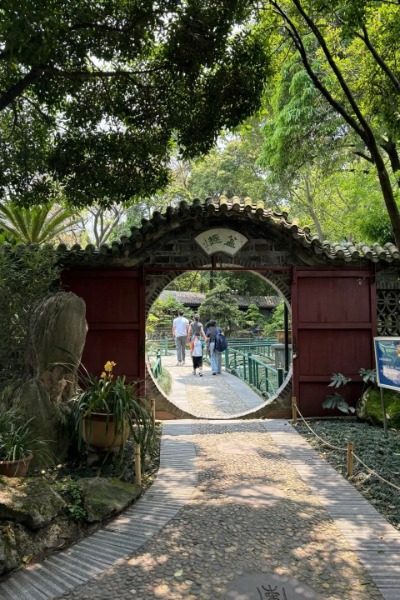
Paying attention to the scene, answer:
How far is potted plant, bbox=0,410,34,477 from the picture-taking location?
4375 millimetres

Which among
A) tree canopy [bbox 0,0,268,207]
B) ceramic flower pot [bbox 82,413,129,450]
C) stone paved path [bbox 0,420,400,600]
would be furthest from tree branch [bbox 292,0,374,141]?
ceramic flower pot [bbox 82,413,129,450]

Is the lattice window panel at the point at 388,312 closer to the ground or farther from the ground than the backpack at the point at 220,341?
farther from the ground

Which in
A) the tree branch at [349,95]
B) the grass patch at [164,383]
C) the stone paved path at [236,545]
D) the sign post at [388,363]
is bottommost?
the stone paved path at [236,545]

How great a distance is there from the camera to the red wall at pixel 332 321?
28.0 ft

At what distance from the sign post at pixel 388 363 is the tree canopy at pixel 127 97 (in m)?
3.59

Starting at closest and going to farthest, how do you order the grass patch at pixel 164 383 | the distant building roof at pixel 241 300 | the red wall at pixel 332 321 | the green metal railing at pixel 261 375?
the red wall at pixel 332 321 → the green metal railing at pixel 261 375 → the grass patch at pixel 164 383 → the distant building roof at pixel 241 300

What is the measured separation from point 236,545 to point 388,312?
594cm

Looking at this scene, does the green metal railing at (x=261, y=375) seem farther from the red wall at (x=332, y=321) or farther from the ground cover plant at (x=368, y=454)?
the ground cover plant at (x=368, y=454)

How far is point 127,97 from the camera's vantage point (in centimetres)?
664

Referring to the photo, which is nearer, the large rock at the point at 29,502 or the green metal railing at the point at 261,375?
the large rock at the point at 29,502

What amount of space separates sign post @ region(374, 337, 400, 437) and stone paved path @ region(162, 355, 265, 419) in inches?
98.6

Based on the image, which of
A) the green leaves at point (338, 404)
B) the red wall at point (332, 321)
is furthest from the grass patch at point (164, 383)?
the green leaves at point (338, 404)

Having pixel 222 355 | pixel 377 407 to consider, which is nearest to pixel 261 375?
pixel 377 407

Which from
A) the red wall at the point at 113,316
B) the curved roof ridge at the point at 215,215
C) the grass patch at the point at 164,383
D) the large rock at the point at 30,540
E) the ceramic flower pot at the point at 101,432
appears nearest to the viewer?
the large rock at the point at 30,540
